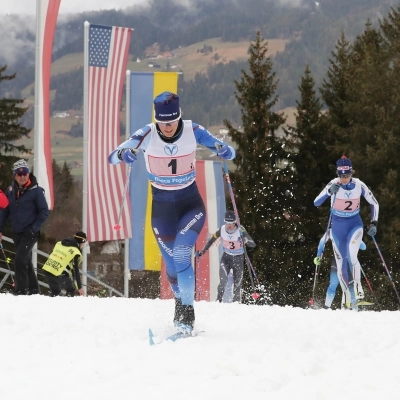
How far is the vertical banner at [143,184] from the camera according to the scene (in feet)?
58.1

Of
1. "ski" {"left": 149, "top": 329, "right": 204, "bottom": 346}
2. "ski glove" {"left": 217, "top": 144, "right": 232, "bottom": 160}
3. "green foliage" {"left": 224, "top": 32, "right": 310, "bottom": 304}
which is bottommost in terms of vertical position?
"green foliage" {"left": 224, "top": 32, "right": 310, "bottom": 304}

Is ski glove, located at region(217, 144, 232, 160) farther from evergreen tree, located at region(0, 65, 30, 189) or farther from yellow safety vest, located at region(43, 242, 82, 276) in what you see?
evergreen tree, located at region(0, 65, 30, 189)

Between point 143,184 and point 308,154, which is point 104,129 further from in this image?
point 308,154

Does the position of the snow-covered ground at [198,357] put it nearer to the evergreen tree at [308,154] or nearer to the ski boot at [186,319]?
the ski boot at [186,319]

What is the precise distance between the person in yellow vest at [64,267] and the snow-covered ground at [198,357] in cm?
339

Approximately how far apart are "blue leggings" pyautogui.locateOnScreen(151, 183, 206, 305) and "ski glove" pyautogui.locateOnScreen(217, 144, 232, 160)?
37 centimetres

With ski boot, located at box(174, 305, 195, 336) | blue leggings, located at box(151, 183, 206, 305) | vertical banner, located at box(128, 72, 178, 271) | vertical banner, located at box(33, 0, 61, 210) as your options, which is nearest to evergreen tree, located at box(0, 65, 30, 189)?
vertical banner, located at box(128, 72, 178, 271)

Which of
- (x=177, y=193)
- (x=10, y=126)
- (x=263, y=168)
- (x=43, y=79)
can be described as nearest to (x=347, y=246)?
(x=177, y=193)

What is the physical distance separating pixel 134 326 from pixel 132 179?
10.7 metres

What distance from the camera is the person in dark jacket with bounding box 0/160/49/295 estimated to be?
413 inches

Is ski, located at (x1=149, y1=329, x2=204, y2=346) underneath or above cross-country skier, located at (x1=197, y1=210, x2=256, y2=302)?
above

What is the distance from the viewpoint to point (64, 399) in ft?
15.3

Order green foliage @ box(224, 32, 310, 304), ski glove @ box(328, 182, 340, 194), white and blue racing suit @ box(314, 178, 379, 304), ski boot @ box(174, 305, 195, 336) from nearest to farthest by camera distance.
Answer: ski boot @ box(174, 305, 195, 336), ski glove @ box(328, 182, 340, 194), white and blue racing suit @ box(314, 178, 379, 304), green foliage @ box(224, 32, 310, 304)

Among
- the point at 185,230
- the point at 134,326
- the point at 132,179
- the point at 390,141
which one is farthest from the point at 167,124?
the point at 390,141
